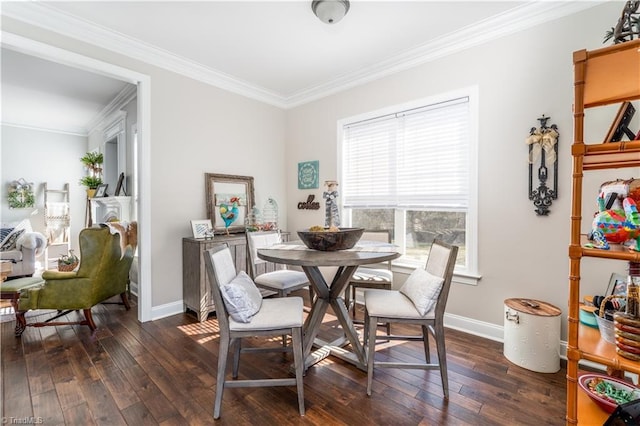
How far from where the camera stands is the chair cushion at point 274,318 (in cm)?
164

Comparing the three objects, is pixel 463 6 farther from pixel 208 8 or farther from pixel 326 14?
pixel 208 8

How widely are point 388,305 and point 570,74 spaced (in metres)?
2.22

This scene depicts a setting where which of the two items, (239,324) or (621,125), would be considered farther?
(239,324)

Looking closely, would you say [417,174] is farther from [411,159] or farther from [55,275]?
[55,275]

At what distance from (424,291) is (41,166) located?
7605mm

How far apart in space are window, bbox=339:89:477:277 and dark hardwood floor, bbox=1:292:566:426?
1.02 metres

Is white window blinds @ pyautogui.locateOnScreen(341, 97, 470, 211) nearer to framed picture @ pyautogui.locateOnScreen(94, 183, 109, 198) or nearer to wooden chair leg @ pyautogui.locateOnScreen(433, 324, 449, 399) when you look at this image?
wooden chair leg @ pyautogui.locateOnScreen(433, 324, 449, 399)

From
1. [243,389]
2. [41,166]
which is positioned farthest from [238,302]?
[41,166]

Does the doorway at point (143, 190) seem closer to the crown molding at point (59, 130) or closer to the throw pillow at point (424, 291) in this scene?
the throw pillow at point (424, 291)

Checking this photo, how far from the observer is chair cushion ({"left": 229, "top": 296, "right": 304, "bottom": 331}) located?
64.5 inches

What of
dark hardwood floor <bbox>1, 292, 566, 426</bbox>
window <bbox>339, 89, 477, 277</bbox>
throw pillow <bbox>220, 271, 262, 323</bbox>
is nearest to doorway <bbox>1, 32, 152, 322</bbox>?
dark hardwood floor <bbox>1, 292, 566, 426</bbox>

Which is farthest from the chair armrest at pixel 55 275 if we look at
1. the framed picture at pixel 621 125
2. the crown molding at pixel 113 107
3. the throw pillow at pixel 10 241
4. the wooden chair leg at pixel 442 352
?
the framed picture at pixel 621 125

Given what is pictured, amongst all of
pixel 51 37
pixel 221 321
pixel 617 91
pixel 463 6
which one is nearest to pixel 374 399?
pixel 221 321

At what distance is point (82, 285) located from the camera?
8.75 feet
